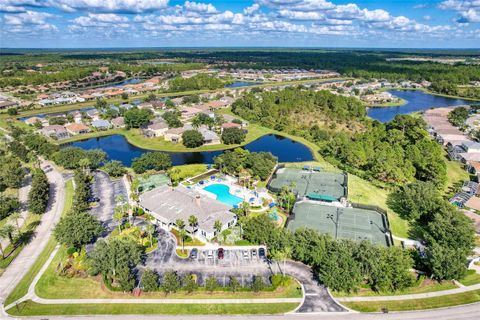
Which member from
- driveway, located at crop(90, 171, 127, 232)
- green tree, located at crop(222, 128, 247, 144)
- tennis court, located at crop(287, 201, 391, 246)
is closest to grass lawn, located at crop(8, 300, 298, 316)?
driveway, located at crop(90, 171, 127, 232)

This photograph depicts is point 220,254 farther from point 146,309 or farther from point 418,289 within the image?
point 418,289

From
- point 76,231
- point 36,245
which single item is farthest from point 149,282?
point 36,245

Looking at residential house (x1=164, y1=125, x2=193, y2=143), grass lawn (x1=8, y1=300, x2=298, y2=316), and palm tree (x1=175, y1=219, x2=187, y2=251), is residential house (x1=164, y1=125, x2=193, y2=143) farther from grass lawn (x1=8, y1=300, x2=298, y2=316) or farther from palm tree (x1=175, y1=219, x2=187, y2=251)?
grass lawn (x1=8, y1=300, x2=298, y2=316)

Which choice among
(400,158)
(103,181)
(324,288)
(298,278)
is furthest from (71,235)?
(400,158)

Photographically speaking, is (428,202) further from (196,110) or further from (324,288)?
(196,110)

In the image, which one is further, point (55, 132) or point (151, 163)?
point (55, 132)

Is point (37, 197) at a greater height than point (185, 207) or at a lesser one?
greater

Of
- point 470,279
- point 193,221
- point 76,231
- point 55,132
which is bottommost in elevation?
point 470,279
